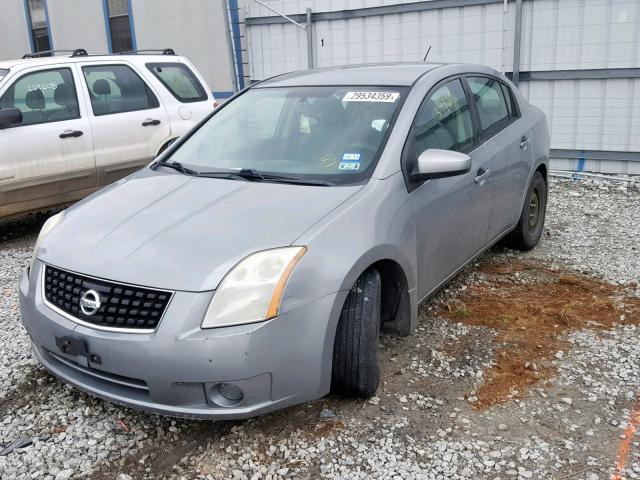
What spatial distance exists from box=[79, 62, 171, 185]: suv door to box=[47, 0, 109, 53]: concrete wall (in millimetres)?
7006

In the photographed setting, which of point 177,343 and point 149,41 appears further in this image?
point 149,41

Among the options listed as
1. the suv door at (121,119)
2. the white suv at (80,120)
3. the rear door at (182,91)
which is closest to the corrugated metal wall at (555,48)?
the rear door at (182,91)

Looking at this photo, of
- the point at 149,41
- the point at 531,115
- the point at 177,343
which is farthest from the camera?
the point at 149,41

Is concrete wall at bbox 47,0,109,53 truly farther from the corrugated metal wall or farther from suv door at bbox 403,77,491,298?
suv door at bbox 403,77,491,298

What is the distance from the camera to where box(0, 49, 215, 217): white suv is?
19.7ft

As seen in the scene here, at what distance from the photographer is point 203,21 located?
36.1 feet

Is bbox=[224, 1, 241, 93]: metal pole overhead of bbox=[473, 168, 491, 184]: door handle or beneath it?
overhead

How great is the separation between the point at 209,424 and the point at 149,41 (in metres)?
10.6

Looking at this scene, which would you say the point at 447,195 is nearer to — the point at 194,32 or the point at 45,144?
the point at 45,144

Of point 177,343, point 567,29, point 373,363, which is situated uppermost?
point 567,29

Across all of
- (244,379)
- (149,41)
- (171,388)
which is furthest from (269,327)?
(149,41)

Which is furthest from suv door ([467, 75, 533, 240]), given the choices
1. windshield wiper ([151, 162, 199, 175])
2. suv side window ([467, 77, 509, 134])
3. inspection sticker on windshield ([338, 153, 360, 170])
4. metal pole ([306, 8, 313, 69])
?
metal pole ([306, 8, 313, 69])

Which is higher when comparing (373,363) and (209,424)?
(373,363)

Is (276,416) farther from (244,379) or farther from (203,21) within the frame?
(203,21)
